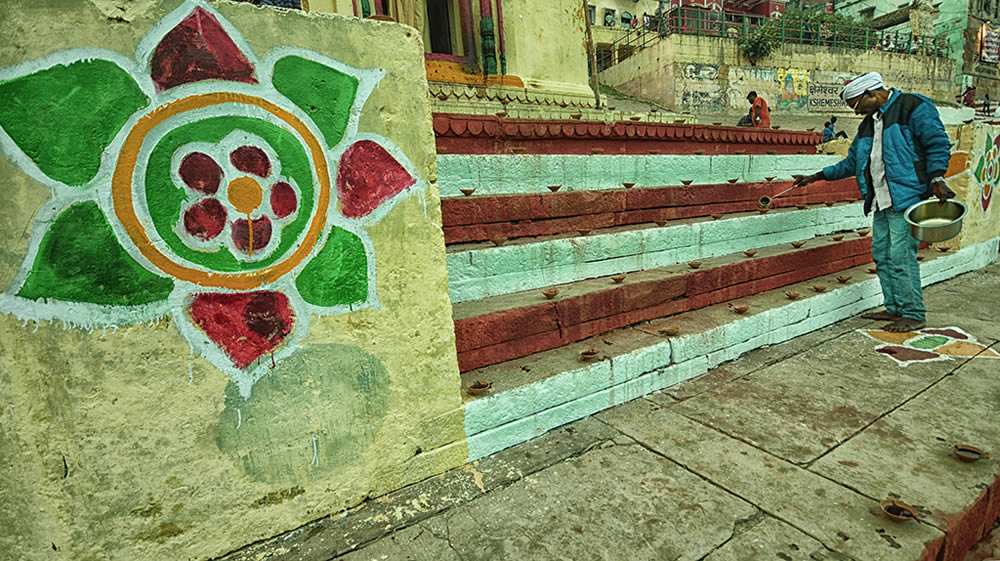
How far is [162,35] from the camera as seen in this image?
4.47ft

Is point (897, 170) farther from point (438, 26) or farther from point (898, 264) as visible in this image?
point (438, 26)

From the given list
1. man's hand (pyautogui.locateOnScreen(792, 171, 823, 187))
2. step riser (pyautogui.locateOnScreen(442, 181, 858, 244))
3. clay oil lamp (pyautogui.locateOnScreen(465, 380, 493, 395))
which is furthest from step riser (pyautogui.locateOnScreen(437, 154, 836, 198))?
clay oil lamp (pyautogui.locateOnScreen(465, 380, 493, 395))

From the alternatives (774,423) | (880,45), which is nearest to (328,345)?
(774,423)

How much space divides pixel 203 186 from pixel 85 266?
1.28 ft

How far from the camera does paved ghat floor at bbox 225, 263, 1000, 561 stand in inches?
59.4

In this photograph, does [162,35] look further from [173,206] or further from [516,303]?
[516,303]

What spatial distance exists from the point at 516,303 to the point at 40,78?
206 cm

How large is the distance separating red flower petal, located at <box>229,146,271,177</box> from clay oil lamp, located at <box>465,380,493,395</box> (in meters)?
1.21

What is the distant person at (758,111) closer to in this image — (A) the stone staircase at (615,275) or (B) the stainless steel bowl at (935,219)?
(A) the stone staircase at (615,275)

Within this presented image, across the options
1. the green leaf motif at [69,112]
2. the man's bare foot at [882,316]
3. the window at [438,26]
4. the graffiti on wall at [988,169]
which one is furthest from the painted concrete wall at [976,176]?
the window at [438,26]

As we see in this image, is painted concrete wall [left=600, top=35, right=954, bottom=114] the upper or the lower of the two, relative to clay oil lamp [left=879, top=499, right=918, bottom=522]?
upper

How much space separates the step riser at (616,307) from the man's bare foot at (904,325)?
760 millimetres

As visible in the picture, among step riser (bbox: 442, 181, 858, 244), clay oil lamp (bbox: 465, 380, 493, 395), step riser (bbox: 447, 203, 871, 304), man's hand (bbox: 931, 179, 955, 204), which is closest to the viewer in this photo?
clay oil lamp (bbox: 465, 380, 493, 395)

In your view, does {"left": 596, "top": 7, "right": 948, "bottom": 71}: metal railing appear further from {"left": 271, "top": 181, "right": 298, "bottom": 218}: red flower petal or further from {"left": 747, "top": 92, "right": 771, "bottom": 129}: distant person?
{"left": 271, "top": 181, "right": 298, "bottom": 218}: red flower petal
